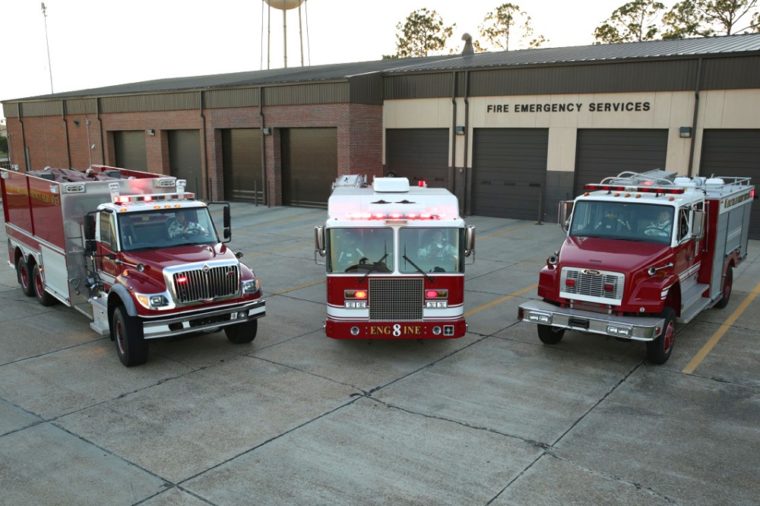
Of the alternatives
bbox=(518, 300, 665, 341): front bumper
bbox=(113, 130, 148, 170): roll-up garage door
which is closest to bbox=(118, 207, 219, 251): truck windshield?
bbox=(518, 300, 665, 341): front bumper

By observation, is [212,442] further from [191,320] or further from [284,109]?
[284,109]

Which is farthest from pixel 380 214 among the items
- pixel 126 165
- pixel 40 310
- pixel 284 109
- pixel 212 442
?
pixel 126 165

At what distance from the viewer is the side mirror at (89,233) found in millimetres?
11539

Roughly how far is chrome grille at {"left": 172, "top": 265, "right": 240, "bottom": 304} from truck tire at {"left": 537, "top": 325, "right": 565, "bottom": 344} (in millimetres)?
5312

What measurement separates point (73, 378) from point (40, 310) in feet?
15.7

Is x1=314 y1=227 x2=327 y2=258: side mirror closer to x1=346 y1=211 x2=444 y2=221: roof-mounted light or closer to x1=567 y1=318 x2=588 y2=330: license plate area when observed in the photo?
x1=346 y1=211 x2=444 y2=221: roof-mounted light

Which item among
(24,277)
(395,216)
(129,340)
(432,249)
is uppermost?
(395,216)

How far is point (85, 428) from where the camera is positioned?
26.9 ft

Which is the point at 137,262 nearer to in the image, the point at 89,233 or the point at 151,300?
the point at 151,300

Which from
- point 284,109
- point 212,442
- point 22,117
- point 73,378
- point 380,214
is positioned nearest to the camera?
point 212,442

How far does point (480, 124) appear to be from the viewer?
2720 centimetres

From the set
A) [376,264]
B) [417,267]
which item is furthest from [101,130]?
[417,267]

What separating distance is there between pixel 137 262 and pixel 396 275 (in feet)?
14.1

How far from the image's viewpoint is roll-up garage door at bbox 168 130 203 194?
36.0 metres
